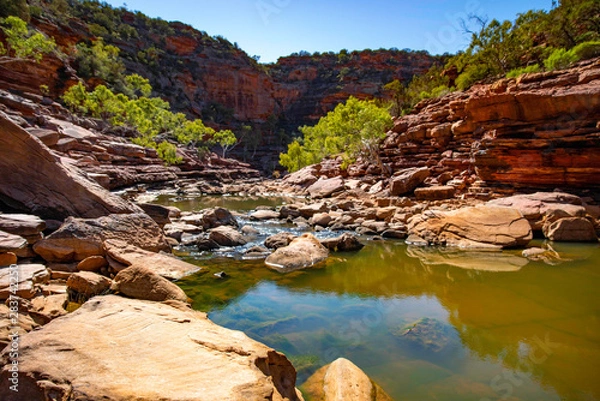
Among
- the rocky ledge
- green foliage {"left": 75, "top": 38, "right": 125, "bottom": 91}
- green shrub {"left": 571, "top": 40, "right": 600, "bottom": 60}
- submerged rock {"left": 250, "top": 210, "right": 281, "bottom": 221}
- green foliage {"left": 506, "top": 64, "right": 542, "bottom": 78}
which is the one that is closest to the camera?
submerged rock {"left": 250, "top": 210, "right": 281, "bottom": 221}

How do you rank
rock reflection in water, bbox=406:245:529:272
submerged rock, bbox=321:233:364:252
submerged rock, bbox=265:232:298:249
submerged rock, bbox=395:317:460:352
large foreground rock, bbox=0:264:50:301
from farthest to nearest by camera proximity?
submerged rock, bbox=265:232:298:249 < submerged rock, bbox=321:233:364:252 < rock reflection in water, bbox=406:245:529:272 < submerged rock, bbox=395:317:460:352 < large foreground rock, bbox=0:264:50:301

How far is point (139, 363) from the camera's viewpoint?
7.61 feet

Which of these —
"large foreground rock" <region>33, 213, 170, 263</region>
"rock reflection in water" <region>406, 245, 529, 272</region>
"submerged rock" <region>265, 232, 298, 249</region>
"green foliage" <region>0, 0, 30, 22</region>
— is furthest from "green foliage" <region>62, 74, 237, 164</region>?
"rock reflection in water" <region>406, 245, 529, 272</region>

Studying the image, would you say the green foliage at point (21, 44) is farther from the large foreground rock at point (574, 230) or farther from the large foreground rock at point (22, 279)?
the large foreground rock at point (574, 230)

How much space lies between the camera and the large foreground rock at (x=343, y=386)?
120 inches

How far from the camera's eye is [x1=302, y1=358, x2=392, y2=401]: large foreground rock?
3052mm

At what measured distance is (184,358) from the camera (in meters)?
2.44

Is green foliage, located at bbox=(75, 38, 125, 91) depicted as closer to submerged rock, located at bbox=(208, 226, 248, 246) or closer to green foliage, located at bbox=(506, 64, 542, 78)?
submerged rock, located at bbox=(208, 226, 248, 246)

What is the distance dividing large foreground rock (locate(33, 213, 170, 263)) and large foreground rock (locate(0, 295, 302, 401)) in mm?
3247

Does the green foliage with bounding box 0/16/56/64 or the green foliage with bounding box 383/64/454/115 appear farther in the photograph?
the green foliage with bounding box 383/64/454/115

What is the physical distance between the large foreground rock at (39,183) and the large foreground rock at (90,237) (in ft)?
2.59

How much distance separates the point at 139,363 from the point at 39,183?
6.43 m

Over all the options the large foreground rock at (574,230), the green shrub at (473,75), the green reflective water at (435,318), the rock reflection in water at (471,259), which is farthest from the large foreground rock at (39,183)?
Result: the green shrub at (473,75)

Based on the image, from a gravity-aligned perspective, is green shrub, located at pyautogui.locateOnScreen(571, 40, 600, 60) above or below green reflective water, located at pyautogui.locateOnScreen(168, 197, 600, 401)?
above
